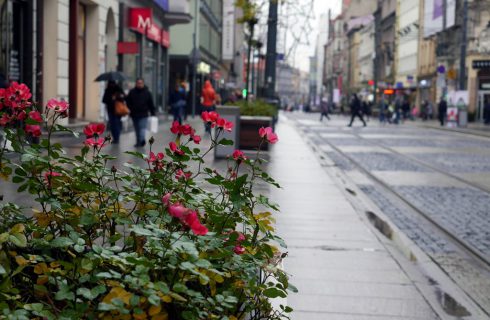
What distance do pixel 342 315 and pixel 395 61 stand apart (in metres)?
97.3

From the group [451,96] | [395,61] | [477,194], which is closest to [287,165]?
[477,194]

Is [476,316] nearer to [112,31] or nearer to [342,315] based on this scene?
[342,315]

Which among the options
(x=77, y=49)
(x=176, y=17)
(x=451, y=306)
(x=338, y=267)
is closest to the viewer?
(x=451, y=306)

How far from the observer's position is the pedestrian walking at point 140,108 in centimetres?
2052

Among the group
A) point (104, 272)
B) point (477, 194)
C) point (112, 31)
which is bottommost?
point (477, 194)

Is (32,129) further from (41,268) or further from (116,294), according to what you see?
(116,294)

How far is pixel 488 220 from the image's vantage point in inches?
426

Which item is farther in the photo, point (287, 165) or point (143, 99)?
point (143, 99)

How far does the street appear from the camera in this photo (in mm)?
8016

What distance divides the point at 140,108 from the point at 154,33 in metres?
17.3

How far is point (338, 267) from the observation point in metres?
7.14

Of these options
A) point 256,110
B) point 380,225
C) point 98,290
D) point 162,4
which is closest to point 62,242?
point 98,290

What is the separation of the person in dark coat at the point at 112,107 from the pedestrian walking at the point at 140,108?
0.45m

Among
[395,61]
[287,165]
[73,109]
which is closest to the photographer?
[287,165]
